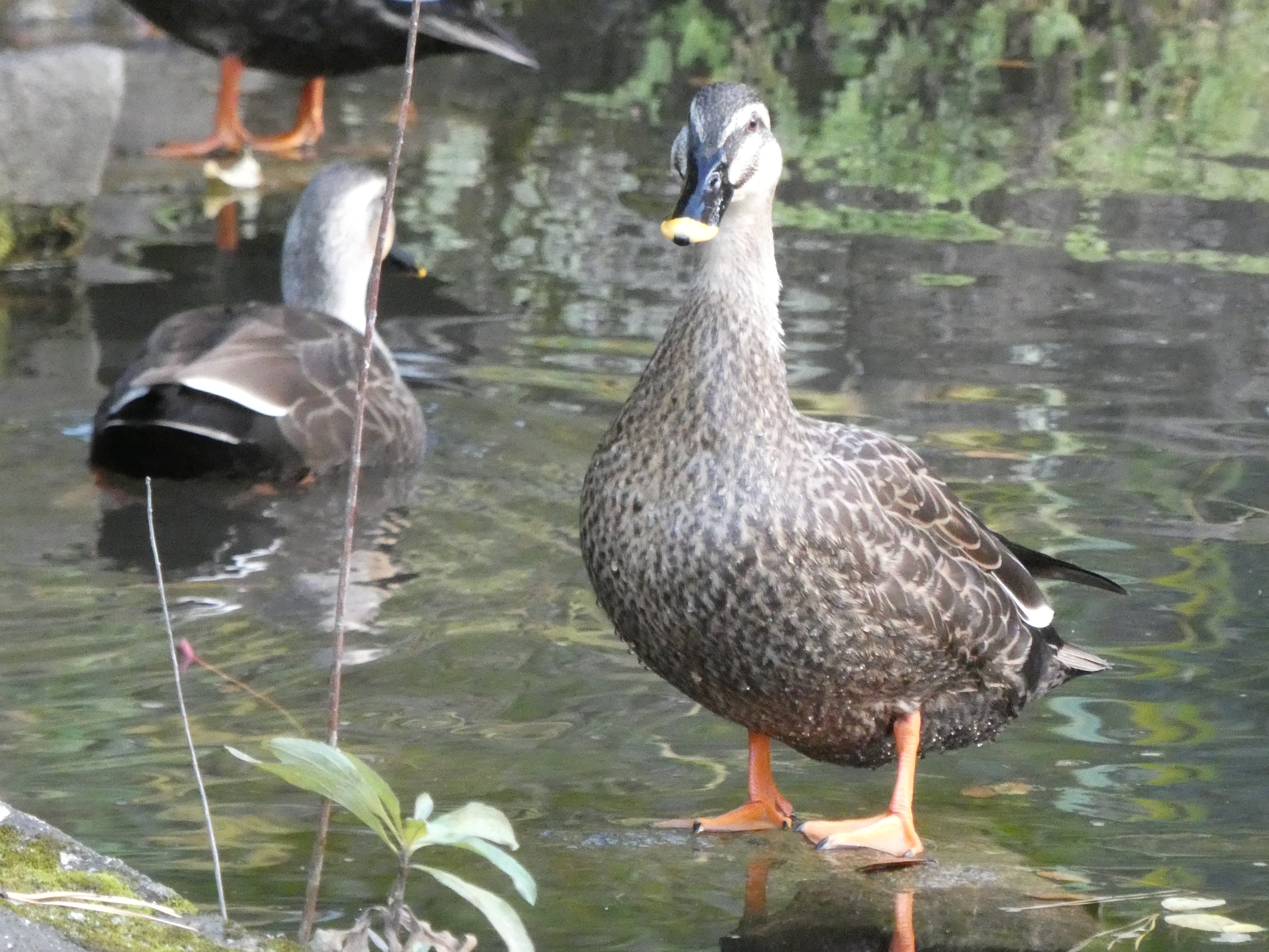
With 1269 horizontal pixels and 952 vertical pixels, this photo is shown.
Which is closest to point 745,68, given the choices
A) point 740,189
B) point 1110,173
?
point 1110,173

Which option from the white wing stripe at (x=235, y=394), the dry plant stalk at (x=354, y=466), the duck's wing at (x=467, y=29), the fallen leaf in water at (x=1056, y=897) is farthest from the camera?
the duck's wing at (x=467, y=29)

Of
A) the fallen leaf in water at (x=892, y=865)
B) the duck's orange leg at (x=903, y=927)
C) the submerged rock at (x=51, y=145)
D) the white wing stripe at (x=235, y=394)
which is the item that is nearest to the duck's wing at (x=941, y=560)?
the fallen leaf in water at (x=892, y=865)

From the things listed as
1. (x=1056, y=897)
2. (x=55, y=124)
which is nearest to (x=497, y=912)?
(x=1056, y=897)

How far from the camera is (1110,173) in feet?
32.0

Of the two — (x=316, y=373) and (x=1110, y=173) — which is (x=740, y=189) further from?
(x=1110, y=173)

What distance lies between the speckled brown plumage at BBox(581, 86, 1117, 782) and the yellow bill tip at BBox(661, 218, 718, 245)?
14 cm

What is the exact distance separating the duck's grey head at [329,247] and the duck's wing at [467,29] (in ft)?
9.92

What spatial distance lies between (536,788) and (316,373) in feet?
8.26

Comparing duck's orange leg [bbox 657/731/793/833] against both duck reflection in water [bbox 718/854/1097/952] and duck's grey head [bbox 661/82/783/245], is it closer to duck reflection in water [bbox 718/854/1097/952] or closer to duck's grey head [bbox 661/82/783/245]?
duck reflection in water [bbox 718/854/1097/952]

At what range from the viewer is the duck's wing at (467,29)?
10.3 metres

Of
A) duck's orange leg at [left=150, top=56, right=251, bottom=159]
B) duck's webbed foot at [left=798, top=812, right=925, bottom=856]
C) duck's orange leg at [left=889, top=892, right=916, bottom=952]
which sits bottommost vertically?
duck's orange leg at [left=889, top=892, right=916, bottom=952]

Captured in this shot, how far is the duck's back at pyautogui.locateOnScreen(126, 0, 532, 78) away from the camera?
9.69 m

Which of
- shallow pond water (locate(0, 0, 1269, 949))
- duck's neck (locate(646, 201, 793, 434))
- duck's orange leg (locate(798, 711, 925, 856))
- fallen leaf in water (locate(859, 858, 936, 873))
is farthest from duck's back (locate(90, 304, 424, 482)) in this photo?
fallen leaf in water (locate(859, 858, 936, 873))

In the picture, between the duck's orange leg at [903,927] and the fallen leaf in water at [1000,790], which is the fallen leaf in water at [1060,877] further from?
the fallen leaf in water at [1000,790]
